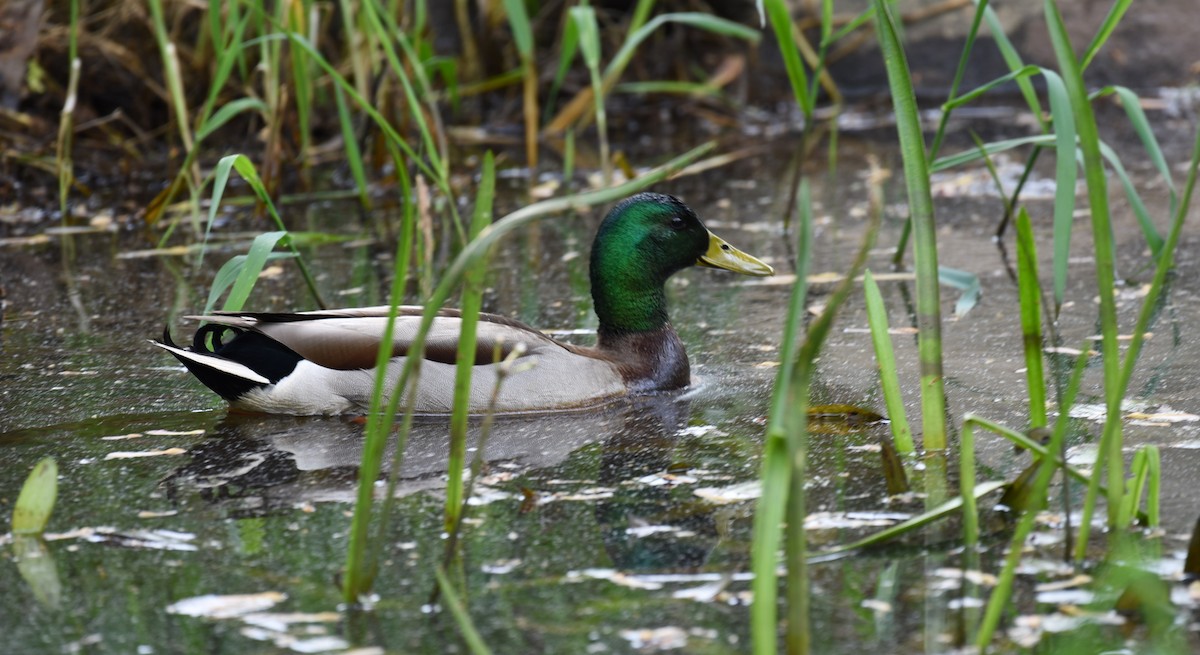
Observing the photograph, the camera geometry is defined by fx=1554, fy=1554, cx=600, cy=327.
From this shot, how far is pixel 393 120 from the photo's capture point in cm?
721

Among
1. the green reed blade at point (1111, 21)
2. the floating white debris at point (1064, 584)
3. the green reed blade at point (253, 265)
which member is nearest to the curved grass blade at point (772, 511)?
the floating white debris at point (1064, 584)

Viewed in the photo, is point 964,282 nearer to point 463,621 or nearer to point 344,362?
point 344,362

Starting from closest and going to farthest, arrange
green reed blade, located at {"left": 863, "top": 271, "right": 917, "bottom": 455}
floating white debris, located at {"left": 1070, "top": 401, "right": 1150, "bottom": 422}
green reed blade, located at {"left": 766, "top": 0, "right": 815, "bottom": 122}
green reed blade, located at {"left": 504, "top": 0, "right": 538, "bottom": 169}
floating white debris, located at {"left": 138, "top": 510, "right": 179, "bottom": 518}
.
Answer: floating white debris, located at {"left": 138, "top": 510, "right": 179, "bottom": 518} < green reed blade, located at {"left": 863, "top": 271, "right": 917, "bottom": 455} < floating white debris, located at {"left": 1070, "top": 401, "right": 1150, "bottom": 422} < green reed blade, located at {"left": 766, "top": 0, "right": 815, "bottom": 122} < green reed blade, located at {"left": 504, "top": 0, "right": 538, "bottom": 169}

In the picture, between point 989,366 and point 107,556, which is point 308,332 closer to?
point 107,556

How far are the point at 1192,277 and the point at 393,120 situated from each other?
356cm

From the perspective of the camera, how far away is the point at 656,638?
276 cm

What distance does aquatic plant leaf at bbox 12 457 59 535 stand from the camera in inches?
127

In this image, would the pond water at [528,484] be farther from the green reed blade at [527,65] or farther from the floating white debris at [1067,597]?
the green reed blade at [527,65]

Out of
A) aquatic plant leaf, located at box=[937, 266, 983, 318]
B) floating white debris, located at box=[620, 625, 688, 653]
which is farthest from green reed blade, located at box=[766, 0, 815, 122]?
floating white debris, located at box=[620, 625, 688, 653]

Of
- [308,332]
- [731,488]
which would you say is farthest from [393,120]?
[731,488]

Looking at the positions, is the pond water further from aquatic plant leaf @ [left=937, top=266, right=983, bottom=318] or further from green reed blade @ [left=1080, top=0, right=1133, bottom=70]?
green reed blade @ [left=1080, top=0, right=1133, bottom=70]

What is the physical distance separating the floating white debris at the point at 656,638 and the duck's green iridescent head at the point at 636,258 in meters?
2.03

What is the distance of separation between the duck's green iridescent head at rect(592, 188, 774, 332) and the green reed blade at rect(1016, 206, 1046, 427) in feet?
4.95

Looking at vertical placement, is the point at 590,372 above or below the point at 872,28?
below
